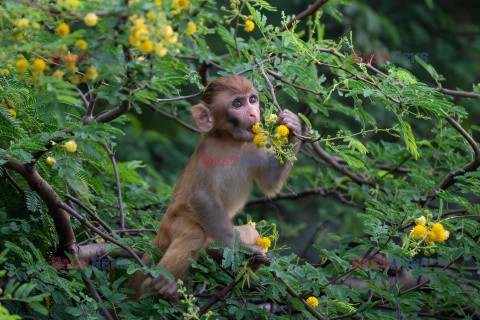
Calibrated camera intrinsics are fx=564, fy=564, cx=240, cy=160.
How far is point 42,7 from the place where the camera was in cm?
306

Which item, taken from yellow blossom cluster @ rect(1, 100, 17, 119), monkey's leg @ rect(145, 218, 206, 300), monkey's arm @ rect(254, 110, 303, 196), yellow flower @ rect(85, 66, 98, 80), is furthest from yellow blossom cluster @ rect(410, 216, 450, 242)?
yellow blossom cluster @ rect(1, 100, 17, 119)

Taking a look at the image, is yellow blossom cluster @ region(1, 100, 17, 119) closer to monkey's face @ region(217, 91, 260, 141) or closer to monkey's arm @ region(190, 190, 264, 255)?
monkey's arm @ region(190, 190, 264, 255)

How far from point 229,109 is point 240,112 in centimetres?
11

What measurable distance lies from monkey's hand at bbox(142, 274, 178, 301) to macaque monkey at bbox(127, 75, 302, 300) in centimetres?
9

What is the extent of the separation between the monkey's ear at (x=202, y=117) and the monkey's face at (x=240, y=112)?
0.20 m

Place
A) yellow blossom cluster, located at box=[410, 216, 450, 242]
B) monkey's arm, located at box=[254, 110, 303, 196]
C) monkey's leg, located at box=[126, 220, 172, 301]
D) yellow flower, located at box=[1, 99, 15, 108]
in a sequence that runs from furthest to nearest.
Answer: monkey's arm, located at box=[254, 110, 303, 196]
monkey's leg, located at box=[126, 220, 172, 301]
yellow flower, located at box=[1, 99, 15, 108]
yellow blossom cluster, located at box=[410, 216, 450, 242]

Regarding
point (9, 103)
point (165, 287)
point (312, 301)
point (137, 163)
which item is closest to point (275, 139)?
point (312, 301)

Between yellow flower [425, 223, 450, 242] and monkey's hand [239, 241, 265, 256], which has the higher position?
yellow flower [425, 223, 450, 242]

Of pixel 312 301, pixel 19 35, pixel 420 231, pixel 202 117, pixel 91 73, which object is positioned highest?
pixel 19 35

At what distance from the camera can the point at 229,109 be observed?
5.38 meters

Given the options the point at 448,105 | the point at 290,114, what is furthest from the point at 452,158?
the point at 290,114

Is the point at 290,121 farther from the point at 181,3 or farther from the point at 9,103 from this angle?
the point at 9,103

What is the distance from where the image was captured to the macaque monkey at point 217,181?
493 centimetres

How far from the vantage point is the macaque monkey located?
16.2 ft
